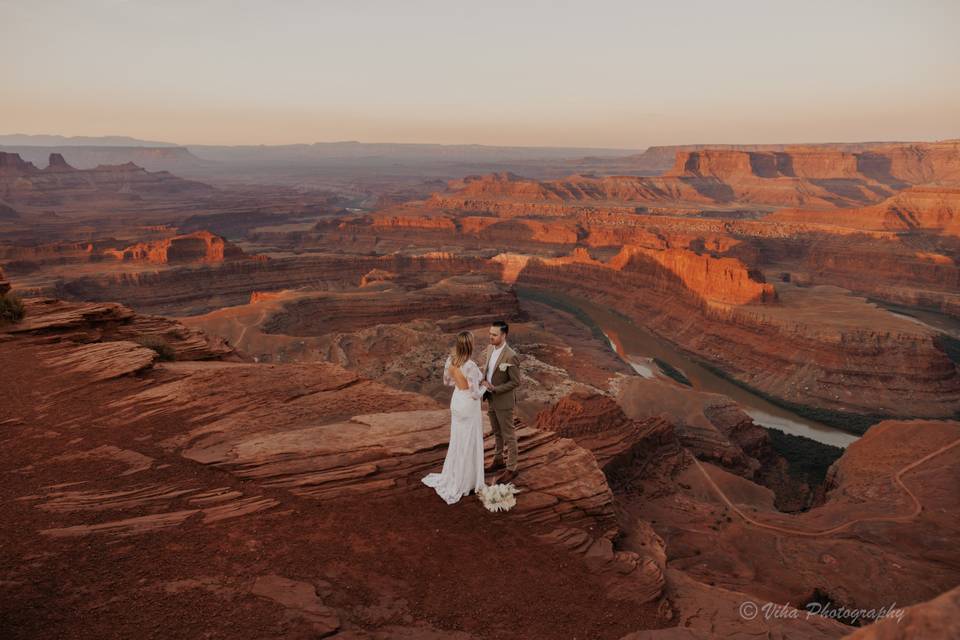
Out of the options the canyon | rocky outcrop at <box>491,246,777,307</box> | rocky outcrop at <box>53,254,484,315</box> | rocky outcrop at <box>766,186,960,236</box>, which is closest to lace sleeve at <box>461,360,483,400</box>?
the canyon

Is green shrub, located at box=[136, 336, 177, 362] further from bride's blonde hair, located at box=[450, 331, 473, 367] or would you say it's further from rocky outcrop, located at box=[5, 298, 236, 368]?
bride's blonde hair, located at box=[450, 331, 473, 367]

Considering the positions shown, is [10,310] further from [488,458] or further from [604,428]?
[604,428]

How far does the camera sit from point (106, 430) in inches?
382

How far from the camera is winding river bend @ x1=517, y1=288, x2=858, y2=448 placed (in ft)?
131

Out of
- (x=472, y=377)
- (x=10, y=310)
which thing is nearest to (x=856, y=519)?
(x=472, y=377)

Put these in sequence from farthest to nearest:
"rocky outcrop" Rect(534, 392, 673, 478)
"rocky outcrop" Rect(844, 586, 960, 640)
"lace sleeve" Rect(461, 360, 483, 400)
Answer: "rocky outcrop" Rect(534, 392, 673, 478)
"lace sleeve" Rect(461, 360, 483, 400)
"rocky outcrop" Rect(844, 586, 960, 640)

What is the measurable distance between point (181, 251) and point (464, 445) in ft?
274

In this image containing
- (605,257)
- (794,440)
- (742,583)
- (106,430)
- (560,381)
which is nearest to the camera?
(106,430)

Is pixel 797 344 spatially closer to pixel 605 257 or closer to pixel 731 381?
pixel 731 381

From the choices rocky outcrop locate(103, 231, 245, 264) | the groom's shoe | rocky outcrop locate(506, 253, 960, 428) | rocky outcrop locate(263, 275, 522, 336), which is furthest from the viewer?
rocky outcrop locate(103, 231, 245, 264)

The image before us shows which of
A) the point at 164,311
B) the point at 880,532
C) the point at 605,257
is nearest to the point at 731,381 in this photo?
the point at 880,532

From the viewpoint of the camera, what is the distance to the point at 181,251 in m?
78.7

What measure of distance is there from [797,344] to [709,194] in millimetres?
134375

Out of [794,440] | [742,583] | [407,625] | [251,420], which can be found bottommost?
[794,440]
